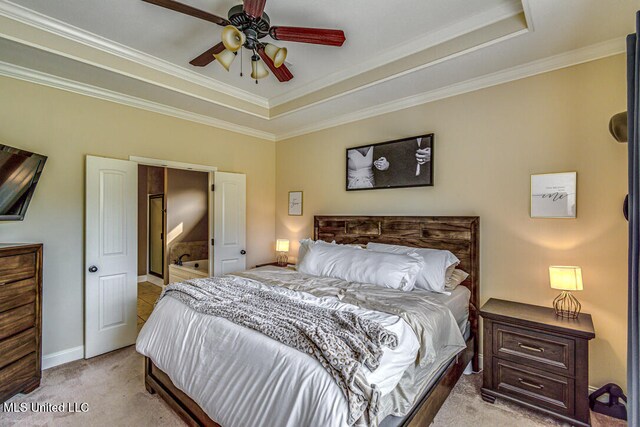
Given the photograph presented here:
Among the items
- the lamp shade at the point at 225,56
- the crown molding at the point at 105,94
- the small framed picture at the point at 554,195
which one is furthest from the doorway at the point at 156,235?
the small framed picture at the point at 554,195

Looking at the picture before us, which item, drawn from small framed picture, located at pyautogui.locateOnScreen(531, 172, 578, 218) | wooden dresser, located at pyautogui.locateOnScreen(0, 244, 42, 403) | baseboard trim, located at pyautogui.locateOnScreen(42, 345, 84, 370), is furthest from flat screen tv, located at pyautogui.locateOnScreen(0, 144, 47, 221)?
small framed picture, located at pyautogui.locateOnScreen(531, 172, 578, 218)

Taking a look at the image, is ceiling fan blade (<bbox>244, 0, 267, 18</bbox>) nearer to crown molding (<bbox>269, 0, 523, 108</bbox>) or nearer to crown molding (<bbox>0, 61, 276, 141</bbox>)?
crown molding (<bbox>269, 0, 523, 108</bbox>)

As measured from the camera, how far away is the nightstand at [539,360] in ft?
6.38

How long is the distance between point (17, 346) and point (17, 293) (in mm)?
407

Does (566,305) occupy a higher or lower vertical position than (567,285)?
lower

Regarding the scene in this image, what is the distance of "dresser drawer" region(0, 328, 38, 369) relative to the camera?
2143 mm

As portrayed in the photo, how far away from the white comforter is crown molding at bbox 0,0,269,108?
7.89 feet

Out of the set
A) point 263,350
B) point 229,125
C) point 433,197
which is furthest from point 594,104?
point 229,125

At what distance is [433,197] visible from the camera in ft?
10.3

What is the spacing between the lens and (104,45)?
8.53 ft

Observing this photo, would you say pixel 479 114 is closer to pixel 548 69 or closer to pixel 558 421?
pixel 548 69

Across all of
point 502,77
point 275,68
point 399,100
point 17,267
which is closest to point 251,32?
point 275,68

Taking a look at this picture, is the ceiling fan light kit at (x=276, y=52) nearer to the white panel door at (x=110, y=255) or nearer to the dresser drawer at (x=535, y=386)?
the white panel door at (x=110, y=255)

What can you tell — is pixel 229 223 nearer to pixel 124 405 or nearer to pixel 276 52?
pixel 124 405
